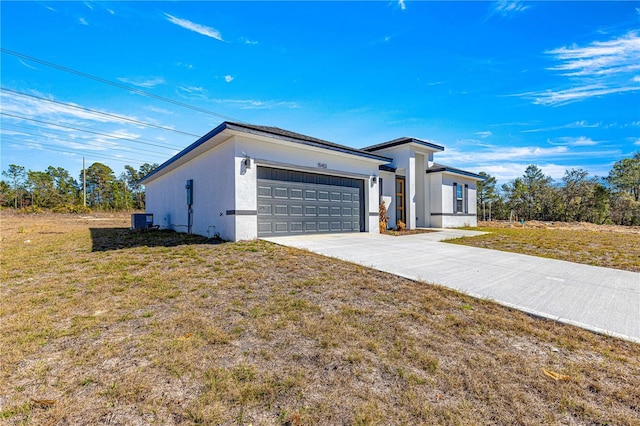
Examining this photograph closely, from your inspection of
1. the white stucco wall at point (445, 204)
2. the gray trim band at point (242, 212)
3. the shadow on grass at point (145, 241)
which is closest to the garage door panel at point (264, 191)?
the gray trim band at point (242, 212)

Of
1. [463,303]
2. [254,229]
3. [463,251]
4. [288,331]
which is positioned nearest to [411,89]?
[463,251]

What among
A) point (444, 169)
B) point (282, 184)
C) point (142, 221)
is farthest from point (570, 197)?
point (142, 221)

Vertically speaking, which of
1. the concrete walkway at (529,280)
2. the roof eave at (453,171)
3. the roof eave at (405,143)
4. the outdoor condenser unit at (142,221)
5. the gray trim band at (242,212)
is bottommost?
the concrete walkway at (529,280)

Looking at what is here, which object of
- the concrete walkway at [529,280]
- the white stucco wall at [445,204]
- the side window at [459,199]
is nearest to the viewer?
the concrete walkway at [529,280]

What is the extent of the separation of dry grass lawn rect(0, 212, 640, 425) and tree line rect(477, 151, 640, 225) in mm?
33886

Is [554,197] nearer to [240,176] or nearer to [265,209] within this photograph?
[265,209]

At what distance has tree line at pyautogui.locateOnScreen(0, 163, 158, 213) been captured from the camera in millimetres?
43688


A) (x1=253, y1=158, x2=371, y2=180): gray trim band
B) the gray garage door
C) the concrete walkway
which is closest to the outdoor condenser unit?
the gray garage door

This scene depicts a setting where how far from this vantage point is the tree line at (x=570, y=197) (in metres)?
29.3

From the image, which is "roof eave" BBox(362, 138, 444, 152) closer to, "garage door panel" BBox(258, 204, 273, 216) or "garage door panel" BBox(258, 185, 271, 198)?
"garage door panel" BBox(258, 185, 271, 198)

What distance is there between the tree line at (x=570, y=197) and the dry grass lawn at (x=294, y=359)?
33886mm

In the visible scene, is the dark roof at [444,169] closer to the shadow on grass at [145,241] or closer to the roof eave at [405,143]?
the roof eave at [405,143]

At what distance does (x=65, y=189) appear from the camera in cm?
4750

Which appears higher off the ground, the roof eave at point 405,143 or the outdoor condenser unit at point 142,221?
the roof eave at point 405,143
